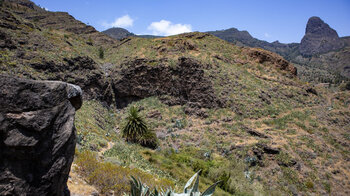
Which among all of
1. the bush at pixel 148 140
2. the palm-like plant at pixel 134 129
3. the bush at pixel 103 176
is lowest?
the bush at pixel 148 140

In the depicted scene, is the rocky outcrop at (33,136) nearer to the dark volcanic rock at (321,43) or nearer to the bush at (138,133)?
the bush at (138,133)

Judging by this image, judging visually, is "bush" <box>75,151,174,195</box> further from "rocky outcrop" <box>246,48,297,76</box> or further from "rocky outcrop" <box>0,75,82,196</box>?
"rocky outcrop" <box>246,48,297,76</box>

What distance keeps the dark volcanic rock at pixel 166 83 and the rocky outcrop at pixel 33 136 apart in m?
20.5

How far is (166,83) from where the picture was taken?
1015 inches

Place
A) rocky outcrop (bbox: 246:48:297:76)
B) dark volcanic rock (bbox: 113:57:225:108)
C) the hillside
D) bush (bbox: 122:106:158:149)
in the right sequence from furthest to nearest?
rocky outcrop (bbox: 246:48:297:76)
dark volcanic rock (bbox: 113:57:225:108)
bush (bbox: 122:106:158:149)
the hillside

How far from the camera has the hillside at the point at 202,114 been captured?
11.0m

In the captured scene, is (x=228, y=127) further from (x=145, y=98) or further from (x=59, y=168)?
(x=59, y=168)

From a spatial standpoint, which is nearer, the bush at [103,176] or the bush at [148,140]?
the bush at [103,176]

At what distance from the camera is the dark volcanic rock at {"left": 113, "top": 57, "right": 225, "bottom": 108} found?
2383cm

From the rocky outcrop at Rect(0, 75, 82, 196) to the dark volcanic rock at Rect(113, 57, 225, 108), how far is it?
67.3 ft

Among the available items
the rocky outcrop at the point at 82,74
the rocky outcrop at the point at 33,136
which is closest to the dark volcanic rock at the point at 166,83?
the rocky outcrop at the point at 82,74

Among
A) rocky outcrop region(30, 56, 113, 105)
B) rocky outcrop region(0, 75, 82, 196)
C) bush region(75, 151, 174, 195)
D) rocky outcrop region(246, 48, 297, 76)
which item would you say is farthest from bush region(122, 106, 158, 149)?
rocky outcrop region(246, 48, 297, 76)

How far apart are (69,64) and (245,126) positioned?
2098cm

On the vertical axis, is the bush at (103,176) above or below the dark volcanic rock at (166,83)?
below
